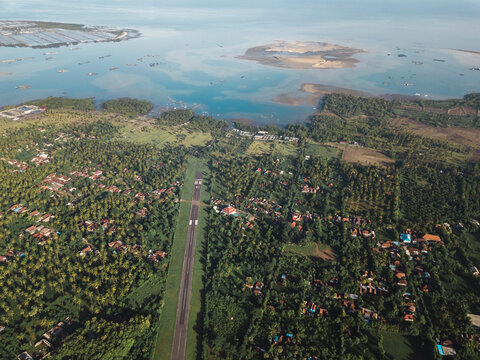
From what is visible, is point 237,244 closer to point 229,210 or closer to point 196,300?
point 229,210

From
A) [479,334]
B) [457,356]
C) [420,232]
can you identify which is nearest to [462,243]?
[420,232]

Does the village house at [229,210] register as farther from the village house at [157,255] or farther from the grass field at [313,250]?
the village house at [157,255]

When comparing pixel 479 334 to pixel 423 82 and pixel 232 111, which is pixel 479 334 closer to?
pixel 232 111

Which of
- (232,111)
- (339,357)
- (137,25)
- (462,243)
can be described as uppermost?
(137,25)

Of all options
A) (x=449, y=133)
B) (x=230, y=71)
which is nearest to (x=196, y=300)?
(x=449, y=133)

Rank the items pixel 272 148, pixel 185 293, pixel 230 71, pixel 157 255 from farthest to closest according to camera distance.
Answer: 1. pixel 230 71
2. pixel 272 148
3. pixel 157 255
4. pixel 185 293

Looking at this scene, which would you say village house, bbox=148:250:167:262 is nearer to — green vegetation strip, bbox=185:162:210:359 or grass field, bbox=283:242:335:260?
green vegetation strip, bbox=185:162:210:359
